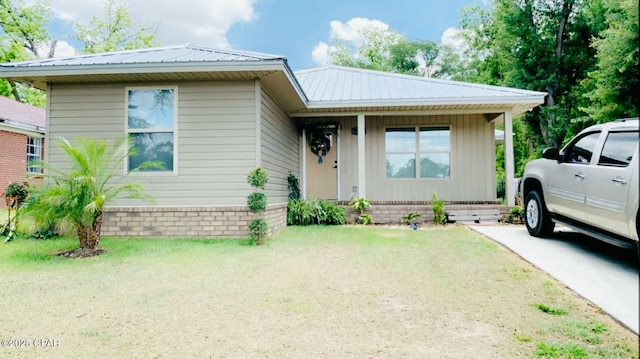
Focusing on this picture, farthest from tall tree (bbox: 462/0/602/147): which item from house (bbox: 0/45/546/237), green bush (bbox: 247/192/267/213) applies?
green bush (bbox: 247/192/267/213)

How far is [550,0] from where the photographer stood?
564 inches

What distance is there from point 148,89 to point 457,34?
84.0 feet

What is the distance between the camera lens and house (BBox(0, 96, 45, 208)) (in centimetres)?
1295

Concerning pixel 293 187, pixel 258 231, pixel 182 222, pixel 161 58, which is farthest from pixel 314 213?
pixel 161 58

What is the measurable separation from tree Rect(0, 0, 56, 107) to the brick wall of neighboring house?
9.90 metres

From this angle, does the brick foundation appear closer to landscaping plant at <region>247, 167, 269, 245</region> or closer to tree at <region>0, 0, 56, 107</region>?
landscaping plant at <region>247, 167, 269, 245</region>

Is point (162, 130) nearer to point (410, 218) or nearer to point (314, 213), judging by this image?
point (314, 213)

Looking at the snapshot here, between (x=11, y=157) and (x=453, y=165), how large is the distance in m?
14.3

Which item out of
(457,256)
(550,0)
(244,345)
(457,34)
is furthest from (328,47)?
(244,345)

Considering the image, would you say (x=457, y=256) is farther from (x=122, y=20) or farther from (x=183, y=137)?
(x=122, y=20)

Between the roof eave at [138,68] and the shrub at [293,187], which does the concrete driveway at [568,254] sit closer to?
the shrub at [293,187]

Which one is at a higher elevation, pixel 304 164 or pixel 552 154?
pixel 304 164

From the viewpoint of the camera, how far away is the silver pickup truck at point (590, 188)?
9.75ft

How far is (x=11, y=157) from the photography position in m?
13.3
